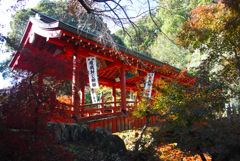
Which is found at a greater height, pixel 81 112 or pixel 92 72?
pixel 92 72

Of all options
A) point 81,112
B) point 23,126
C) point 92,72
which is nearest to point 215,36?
point 92,72

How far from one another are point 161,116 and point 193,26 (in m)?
4.11

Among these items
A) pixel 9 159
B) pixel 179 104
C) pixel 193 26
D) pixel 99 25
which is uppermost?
pixel 193 26

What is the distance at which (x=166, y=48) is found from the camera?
2353cm

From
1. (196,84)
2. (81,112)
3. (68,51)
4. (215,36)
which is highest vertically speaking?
(215,36)

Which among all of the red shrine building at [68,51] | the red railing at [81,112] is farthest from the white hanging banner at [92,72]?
the red railing at [81,112]

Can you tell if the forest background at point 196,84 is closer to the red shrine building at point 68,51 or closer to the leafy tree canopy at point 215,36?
the leafy tree canopy at point 215,36

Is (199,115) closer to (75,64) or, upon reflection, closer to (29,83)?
(75,64)

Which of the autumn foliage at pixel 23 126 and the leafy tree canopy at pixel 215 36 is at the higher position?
the leafy tree canopy at pixel 215 36

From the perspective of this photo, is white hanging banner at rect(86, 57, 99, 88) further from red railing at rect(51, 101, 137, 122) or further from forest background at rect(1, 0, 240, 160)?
forest background at rect(1, 0, 240, 160)

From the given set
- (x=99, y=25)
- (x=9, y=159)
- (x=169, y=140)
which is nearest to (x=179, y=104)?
(x=169, y=140)

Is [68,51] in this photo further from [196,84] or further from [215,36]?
[215,36]

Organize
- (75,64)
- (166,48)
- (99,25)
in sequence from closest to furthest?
(75,64), (99,25), (166,48)

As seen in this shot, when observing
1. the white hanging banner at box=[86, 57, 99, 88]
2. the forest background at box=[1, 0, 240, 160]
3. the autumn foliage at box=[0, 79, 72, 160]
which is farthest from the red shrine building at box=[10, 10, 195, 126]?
the autumn foliage at box=[0, 79, 72, 160]
